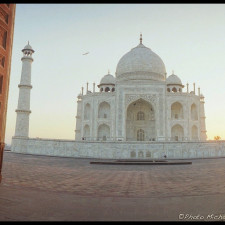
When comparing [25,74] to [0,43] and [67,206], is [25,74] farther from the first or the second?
[67,206]

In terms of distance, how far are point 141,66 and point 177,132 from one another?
9.48 meters

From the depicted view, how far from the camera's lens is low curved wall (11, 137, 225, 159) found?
15359mm

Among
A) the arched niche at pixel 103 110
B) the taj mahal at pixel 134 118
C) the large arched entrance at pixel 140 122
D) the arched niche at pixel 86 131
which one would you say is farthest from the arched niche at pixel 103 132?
the large arched entrance at pixel 140 122

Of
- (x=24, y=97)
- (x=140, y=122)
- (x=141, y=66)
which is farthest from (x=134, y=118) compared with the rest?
(x=24, y=97)

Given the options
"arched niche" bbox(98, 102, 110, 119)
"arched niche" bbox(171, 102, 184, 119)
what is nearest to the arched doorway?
"arched niche" bbox(171, 102, 184, 119)

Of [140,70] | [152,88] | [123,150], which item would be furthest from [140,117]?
[123,150]

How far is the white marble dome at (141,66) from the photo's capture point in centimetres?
2736

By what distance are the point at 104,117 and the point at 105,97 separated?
250 centimetres

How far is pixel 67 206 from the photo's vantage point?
2.80 m

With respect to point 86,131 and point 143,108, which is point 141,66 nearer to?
point 143,108

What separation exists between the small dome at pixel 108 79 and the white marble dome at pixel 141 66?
44.4 inches

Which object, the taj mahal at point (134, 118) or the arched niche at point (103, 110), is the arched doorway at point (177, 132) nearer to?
the taj mahal at point (134, 118)

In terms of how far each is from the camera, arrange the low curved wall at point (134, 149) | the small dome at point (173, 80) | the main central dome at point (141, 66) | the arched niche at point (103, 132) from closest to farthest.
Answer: the low curved wall at point (134, 149)
the arched niche at point (103, 132)
the main central dome at point (141, 66)
the small dome at point (173, 80)

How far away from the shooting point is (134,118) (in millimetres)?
26672
